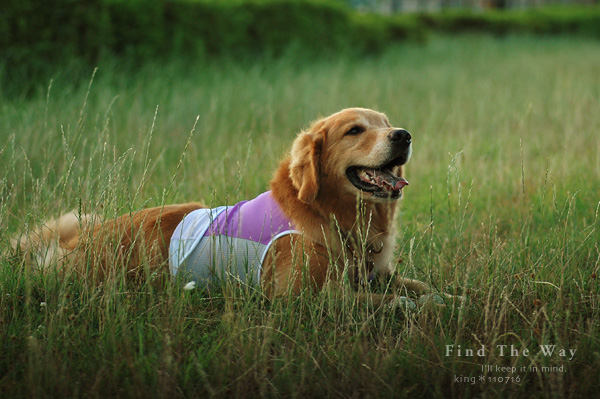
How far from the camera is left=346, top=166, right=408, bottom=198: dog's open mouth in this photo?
10.9 feet

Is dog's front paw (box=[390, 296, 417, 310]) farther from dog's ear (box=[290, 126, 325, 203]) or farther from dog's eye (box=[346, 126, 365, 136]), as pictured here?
dog's eye (box=[346, 126, 365, 136])

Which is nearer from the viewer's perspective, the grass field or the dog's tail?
the grass field

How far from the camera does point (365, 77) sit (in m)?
10.4

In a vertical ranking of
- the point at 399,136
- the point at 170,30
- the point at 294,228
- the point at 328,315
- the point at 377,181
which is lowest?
the point at 328,315

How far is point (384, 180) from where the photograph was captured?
3355 millimetres

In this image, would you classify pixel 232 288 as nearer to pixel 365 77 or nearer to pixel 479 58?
pixel 365 77

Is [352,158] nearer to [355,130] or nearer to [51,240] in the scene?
[355,130]

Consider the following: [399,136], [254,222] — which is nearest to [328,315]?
[254,222]

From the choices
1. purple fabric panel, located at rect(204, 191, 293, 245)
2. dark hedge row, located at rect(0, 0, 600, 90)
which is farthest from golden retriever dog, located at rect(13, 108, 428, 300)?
dark hedge row, located at rect(0, 0, 600, 90)

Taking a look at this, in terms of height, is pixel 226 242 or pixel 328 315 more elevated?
pixel 226 242

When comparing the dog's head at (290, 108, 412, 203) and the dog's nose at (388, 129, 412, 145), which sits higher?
the dog's nose at (388, 129, 412, 145)

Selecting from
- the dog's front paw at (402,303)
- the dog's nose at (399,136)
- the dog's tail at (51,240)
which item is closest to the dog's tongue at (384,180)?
the dog's nose at (399,136)

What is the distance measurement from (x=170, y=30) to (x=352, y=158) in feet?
25.0

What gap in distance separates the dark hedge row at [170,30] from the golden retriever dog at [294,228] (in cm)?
498
